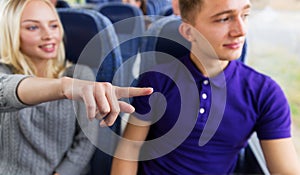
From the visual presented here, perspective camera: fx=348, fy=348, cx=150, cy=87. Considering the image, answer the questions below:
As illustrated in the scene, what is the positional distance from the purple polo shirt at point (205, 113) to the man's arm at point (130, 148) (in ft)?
0.06

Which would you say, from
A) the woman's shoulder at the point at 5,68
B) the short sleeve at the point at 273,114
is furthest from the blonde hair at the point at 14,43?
the short sleeve at the point at 273,114

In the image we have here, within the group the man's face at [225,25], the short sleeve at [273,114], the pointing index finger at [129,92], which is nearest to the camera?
the pointing index finger at [129,92]

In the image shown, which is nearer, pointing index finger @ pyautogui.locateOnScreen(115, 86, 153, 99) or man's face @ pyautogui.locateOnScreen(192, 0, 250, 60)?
pointing index finger @ pyautogui.locateOnScreen(115, 86, 153, 99)

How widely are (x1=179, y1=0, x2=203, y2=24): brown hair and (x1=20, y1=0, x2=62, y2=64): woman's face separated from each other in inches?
14.0

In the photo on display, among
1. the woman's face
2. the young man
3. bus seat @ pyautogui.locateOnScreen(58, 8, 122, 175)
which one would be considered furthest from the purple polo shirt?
the woman's face

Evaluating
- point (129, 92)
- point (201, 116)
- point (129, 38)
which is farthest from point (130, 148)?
point (129, 92)

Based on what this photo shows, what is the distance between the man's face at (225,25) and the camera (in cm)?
75

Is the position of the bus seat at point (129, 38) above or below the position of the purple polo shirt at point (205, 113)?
above

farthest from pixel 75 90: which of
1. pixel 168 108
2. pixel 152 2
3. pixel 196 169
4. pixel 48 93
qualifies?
pixel 152 2

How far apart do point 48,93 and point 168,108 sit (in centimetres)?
40

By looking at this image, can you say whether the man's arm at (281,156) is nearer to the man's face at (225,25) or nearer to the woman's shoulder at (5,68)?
the man's face at (225,25)

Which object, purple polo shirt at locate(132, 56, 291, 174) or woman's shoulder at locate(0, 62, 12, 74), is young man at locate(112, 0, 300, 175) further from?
woman's shoulder at locate(0, 62, 12, 74)

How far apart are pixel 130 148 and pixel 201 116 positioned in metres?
0.21

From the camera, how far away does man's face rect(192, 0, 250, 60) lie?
75 cm
